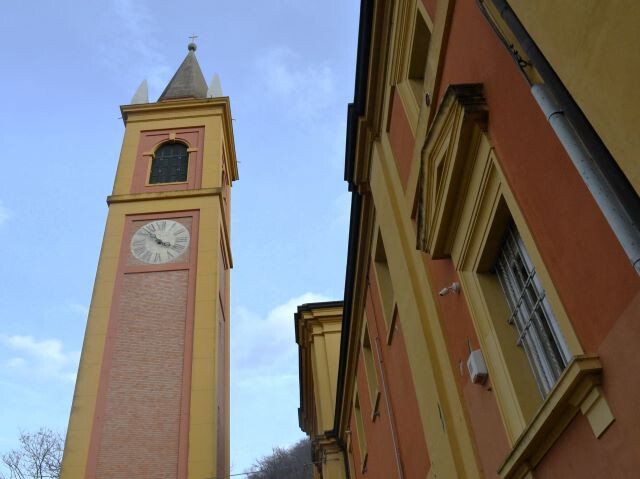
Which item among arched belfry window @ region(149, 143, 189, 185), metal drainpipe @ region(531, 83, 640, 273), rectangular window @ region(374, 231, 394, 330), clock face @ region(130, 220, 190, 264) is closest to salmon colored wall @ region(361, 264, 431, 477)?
rectangular window @ region(374, 231, 394, 330)

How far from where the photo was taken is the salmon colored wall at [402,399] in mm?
7656

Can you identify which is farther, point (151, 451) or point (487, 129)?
point (151, 451)

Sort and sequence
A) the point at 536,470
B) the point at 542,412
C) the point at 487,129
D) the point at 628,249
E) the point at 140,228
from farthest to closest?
1. the point at 140,228
2. the point at 487,129
3. the point at 536,470
4. the point at 542,412
5. the point at 628,249

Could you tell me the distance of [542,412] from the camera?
3596 mm

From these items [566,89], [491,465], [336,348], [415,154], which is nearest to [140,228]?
[336,348]

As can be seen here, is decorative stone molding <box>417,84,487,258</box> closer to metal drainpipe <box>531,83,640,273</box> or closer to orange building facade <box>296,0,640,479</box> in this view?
orange building facade <box>296,0,640,479</box>

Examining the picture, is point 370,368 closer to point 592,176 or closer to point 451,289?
point 451,289

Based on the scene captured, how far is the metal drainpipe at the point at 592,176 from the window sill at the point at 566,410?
2.47 feet

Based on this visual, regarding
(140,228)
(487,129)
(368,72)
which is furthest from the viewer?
(140,228)

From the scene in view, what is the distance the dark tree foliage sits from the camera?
43.4 metres

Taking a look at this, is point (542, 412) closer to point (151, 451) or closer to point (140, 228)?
point (151, 451)

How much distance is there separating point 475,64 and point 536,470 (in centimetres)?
297

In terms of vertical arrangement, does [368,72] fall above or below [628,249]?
above

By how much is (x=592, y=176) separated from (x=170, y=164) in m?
23.5
